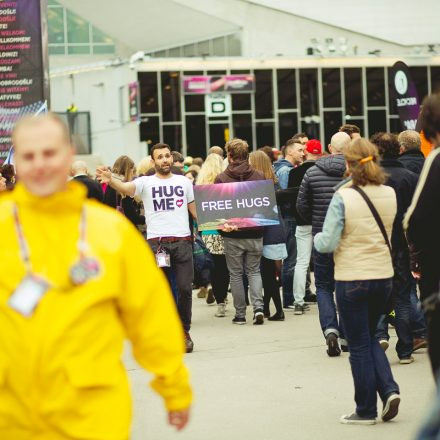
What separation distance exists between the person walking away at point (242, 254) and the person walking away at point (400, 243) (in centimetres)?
268

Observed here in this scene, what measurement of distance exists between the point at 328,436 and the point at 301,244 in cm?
607

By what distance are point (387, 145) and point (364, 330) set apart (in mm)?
2360

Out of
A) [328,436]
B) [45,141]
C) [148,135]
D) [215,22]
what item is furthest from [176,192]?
[215,22]

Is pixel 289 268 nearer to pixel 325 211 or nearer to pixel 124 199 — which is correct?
pixel 124 199

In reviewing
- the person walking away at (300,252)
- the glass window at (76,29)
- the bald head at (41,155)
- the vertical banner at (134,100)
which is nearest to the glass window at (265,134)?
the vertical banner at (134,100)

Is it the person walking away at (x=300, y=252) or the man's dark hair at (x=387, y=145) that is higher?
the man's dark hair at (x=387, y=145)

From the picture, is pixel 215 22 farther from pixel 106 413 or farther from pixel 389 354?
pixel 106 413

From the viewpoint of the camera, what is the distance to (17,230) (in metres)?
3.53

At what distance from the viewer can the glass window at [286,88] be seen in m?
44.9

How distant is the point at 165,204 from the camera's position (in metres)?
10.6

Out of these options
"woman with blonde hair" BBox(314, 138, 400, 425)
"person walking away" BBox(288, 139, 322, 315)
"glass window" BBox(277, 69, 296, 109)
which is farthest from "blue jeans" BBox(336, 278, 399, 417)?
"glass window" BBox(277, 69, 296, 109)

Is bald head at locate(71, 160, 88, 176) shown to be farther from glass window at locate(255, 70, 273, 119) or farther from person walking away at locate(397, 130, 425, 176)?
glass window at locate(255, 70, 273, 119)

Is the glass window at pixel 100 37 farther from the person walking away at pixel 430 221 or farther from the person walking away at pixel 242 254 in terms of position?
the person walking away at pixel 430 221

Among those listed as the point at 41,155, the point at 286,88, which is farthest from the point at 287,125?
the point at 41,155
